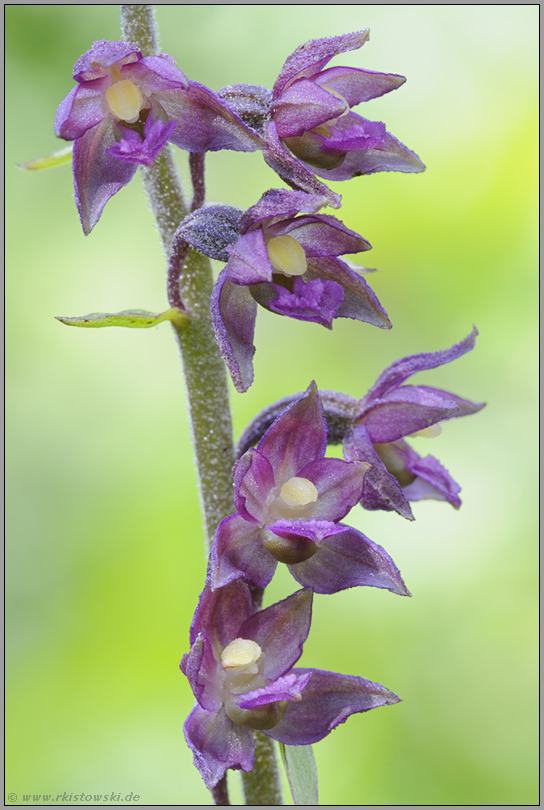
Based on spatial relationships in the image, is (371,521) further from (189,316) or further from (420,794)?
(189,316)

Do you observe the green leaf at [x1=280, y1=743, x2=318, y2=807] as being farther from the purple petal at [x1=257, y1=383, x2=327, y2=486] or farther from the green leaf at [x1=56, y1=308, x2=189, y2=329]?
the green leaf at [x1=56, y1=308, x2=189, y2=329]

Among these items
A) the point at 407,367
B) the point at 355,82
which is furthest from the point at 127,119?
the point at 407,367

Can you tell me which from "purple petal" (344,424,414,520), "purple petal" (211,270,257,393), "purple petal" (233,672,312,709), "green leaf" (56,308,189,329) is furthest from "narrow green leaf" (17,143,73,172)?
"purple petal" (233,672,312,709)

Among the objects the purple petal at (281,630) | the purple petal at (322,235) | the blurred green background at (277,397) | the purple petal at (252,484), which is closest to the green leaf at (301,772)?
the purple petal at (281,630)

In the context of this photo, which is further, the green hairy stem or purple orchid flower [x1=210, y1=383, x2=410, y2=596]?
the green hairy stem

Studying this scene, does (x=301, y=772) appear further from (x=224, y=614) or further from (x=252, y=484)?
(x=252, y=484)

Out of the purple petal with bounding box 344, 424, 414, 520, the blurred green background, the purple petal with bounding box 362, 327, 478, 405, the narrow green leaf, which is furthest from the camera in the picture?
the blurred green background
